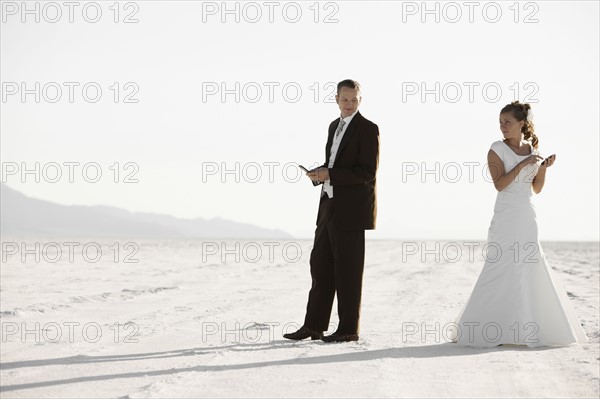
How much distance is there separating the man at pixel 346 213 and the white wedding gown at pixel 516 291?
94 cm

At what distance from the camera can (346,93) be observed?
6.62 metres

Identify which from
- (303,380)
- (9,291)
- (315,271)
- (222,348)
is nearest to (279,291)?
(9,291)

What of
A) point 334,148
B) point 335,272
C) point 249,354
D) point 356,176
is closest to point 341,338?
point 335,272

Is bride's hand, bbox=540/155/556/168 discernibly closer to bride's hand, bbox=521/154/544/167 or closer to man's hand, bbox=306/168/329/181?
bride's hand, bbox=521/154/544/167

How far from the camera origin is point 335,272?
6.67 m

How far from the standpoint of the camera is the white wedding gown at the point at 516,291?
632 centimetres

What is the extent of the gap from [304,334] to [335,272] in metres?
0.57

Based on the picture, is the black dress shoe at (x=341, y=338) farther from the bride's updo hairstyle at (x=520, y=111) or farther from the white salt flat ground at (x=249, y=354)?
the bride's updo hairstyle at (x=520, y=111)

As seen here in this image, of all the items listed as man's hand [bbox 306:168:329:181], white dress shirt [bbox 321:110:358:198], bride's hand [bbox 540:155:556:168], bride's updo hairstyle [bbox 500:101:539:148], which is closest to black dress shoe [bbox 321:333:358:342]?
white dress shirt [bbox 321:110:358:198]

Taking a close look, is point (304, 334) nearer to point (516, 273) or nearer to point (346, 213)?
point (346, 213)

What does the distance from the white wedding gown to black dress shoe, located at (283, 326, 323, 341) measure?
3.62 feet

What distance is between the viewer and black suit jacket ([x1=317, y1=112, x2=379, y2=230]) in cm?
649

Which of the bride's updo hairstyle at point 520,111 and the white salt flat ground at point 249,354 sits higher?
the bride's updo hairstyle at point 520,111

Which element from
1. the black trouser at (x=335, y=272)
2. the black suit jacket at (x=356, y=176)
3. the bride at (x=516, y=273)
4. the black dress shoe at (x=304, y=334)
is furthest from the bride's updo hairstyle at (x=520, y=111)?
the black dress shoe at (x=304, y=334)
